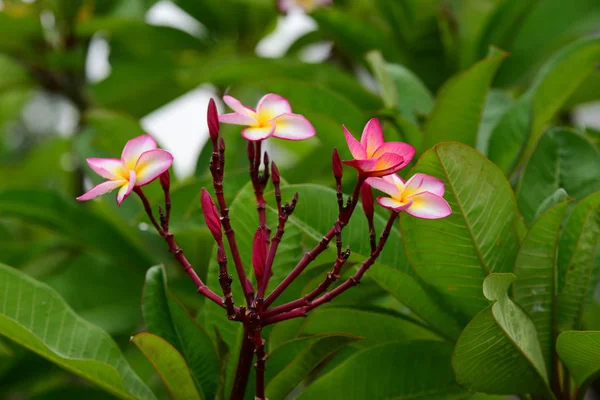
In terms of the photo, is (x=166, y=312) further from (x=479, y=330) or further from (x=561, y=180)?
(x=561, y=180)

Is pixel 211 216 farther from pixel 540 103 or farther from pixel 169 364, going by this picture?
pixel 540 103

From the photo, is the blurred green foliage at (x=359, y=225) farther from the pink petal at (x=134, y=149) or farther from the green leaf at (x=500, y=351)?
the pink petal at (x=134, y=149)

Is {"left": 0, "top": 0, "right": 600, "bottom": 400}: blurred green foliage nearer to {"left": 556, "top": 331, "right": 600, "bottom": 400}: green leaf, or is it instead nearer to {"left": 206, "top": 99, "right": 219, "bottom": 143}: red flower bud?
{"left": 556, "top": 331, "right": 600, "bottom": 400}: green leaf

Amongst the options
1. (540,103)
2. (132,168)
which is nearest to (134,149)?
(132,168)

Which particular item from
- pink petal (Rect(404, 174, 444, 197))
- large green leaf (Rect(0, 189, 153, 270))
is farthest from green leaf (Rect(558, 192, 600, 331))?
large green leaf (Rect(0, 189, 153, 270))

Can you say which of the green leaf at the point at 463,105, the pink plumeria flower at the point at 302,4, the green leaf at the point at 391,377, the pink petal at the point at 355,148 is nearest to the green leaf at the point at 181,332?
the green leaf at the point at 391,377

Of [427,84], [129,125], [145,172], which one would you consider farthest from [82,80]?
[145,172]
